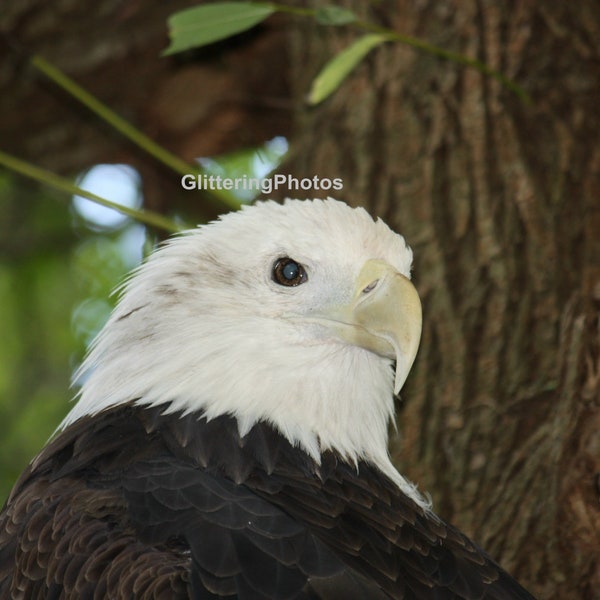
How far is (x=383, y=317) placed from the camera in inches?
159

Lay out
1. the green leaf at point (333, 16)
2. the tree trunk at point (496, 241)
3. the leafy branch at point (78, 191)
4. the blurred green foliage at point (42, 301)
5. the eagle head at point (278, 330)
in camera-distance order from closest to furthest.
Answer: the eagle head at point (278, 330) < the tree trunk at point (496, 241) < the green leaf at point (333, 16) < the leafy branch at point (78, 191) < the blurred green foliage at point (42, 301)

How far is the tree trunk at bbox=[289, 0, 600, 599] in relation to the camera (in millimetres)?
4535

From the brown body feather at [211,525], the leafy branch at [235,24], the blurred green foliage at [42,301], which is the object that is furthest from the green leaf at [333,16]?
the blurred green foliage at [42,301]

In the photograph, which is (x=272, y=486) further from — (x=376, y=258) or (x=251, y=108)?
(x=251, y=108)

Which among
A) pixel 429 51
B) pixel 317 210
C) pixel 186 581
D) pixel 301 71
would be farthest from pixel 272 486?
pixel 301 71

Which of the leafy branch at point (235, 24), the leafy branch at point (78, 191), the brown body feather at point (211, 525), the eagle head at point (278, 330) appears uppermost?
the leafy branch at point (235, 24)

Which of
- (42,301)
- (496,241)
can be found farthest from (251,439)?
(42,301)

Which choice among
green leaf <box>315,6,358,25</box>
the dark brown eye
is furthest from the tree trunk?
the dark brown eye

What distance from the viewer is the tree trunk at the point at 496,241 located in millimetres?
4535

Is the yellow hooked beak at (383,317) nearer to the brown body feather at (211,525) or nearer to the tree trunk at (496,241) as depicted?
the brown body feather at (211,525)

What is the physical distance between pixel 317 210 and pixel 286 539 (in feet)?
4.39

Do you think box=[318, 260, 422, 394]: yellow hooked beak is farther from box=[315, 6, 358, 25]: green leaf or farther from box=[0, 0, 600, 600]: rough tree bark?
box=[315, 6, 358, 25]: green leaf

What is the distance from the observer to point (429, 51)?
5750 millimetres

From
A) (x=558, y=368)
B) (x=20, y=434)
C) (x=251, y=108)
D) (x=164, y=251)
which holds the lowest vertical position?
(x=20, y=434)
